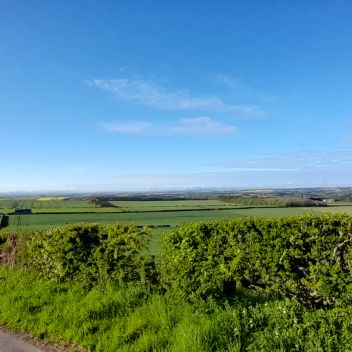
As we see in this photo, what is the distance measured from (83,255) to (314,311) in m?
5.42

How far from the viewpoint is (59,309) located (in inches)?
296

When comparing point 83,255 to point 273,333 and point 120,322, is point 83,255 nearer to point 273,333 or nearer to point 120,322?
point 120,322

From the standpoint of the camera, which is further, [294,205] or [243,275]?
[294,205]

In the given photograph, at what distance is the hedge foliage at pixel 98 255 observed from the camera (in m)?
8.70

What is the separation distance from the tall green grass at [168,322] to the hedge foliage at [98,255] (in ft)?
1.51

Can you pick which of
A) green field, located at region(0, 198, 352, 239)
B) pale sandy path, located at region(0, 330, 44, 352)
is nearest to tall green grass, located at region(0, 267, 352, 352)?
pale sandy path, located at region(0, 330, 44, 352)

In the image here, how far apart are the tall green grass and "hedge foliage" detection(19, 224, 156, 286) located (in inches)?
18.2

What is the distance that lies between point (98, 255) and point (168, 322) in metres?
3.14

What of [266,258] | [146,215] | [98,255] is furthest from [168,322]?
[146,215]

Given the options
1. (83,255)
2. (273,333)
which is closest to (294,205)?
(83,255)

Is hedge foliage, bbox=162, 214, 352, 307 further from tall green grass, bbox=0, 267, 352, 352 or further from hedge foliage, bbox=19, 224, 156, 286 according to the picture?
hedge foliage, bbox=19, 224, 156, 286

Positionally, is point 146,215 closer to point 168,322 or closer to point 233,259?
point 233,259

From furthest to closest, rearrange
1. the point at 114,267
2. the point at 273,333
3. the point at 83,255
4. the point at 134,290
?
the point at 83,255 < the point at 114,267 < the point at 134,290 < the point at 273,333

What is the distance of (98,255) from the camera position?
902cm
